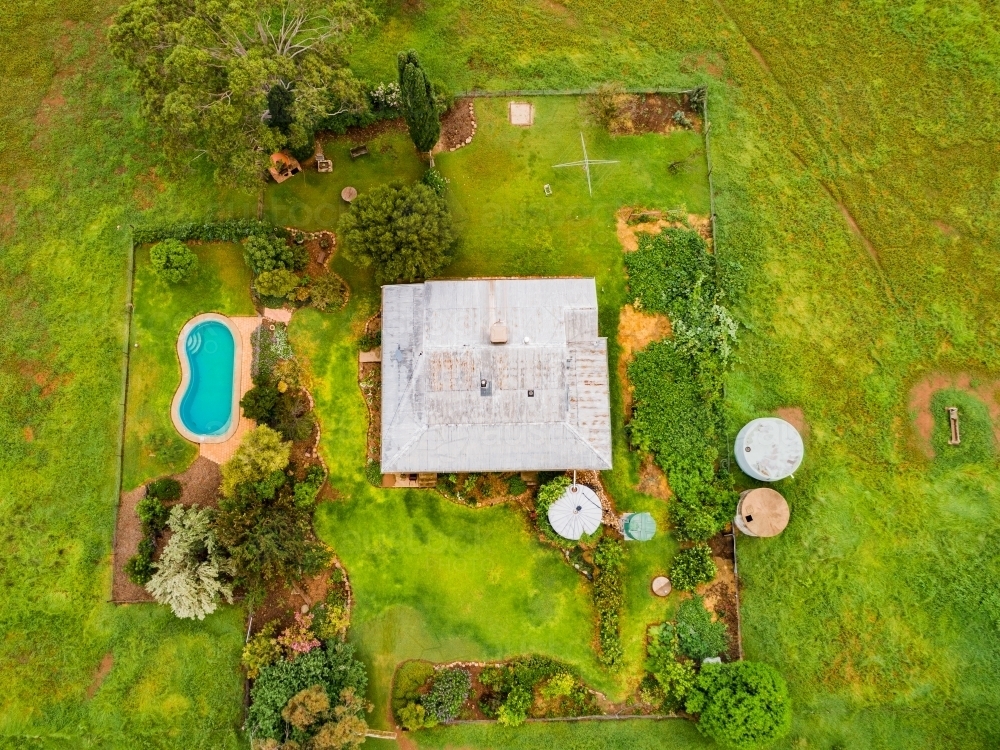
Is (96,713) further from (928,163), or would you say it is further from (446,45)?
(928,163)

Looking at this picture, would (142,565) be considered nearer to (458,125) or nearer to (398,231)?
(398,231)

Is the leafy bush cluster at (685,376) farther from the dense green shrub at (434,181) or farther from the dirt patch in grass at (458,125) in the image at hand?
the dirt patch in grass at (458,125)

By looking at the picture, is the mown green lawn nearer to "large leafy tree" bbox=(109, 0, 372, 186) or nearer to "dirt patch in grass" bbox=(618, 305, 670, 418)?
"dirt patch in grass" bbox=(618, 305, 670, 418)

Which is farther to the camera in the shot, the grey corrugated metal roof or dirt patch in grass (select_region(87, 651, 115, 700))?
dirt patch in grass (select_region(87, 651, 115, 700))

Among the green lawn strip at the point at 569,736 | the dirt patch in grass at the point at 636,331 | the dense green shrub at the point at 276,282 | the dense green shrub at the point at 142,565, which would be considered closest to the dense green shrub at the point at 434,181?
the dense green shrub at the point at 276,282

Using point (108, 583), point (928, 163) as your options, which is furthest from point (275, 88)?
point (928, 163)

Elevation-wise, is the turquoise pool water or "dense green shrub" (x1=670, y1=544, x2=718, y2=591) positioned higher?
the turquoise pool water

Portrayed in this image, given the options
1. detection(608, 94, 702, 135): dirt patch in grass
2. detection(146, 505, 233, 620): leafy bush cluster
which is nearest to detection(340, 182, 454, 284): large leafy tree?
detection(608, 94, 702, 135): dirt patch in grass
